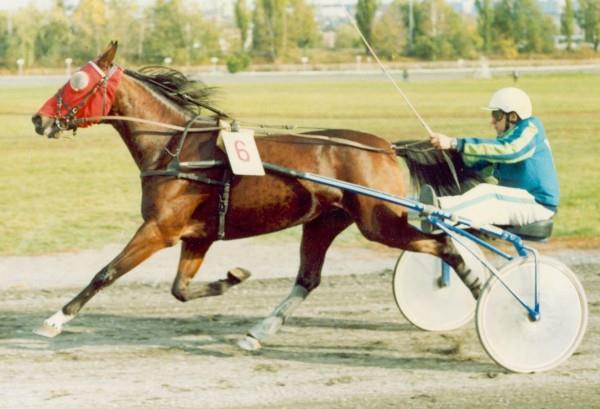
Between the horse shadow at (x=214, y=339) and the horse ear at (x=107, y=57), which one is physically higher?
the horse ear at (x=107, y=57)

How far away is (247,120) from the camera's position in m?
24.4

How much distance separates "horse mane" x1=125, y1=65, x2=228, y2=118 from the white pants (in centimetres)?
159

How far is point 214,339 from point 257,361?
61cm

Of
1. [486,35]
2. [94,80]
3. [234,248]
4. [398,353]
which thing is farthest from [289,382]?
[486,35]

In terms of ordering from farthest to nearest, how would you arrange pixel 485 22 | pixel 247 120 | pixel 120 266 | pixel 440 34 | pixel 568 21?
pixel 568 21 → pixel 485 22 → pixel 440 34 → pixel 247 120 → pixel 120 266

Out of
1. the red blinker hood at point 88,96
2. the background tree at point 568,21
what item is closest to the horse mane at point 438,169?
the red blinker hood at point 88,96

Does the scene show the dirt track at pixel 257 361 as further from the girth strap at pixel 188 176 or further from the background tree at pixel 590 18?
the background tree at pixel 590 18

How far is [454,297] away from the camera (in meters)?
7.08

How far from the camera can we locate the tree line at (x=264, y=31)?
4284 centimetres

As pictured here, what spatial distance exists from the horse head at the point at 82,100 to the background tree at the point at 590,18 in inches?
2450

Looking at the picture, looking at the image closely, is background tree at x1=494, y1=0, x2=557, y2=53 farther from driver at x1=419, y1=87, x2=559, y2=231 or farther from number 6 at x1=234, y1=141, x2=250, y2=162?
number 6 at x1=234, y1=141, x2=250, y2=162

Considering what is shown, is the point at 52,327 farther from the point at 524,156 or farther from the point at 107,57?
the point at 524,156

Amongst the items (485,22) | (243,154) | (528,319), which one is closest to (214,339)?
(243,154)

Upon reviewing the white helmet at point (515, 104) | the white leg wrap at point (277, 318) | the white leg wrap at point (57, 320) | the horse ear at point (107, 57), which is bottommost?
the white leg wrap at point (277, 318)
